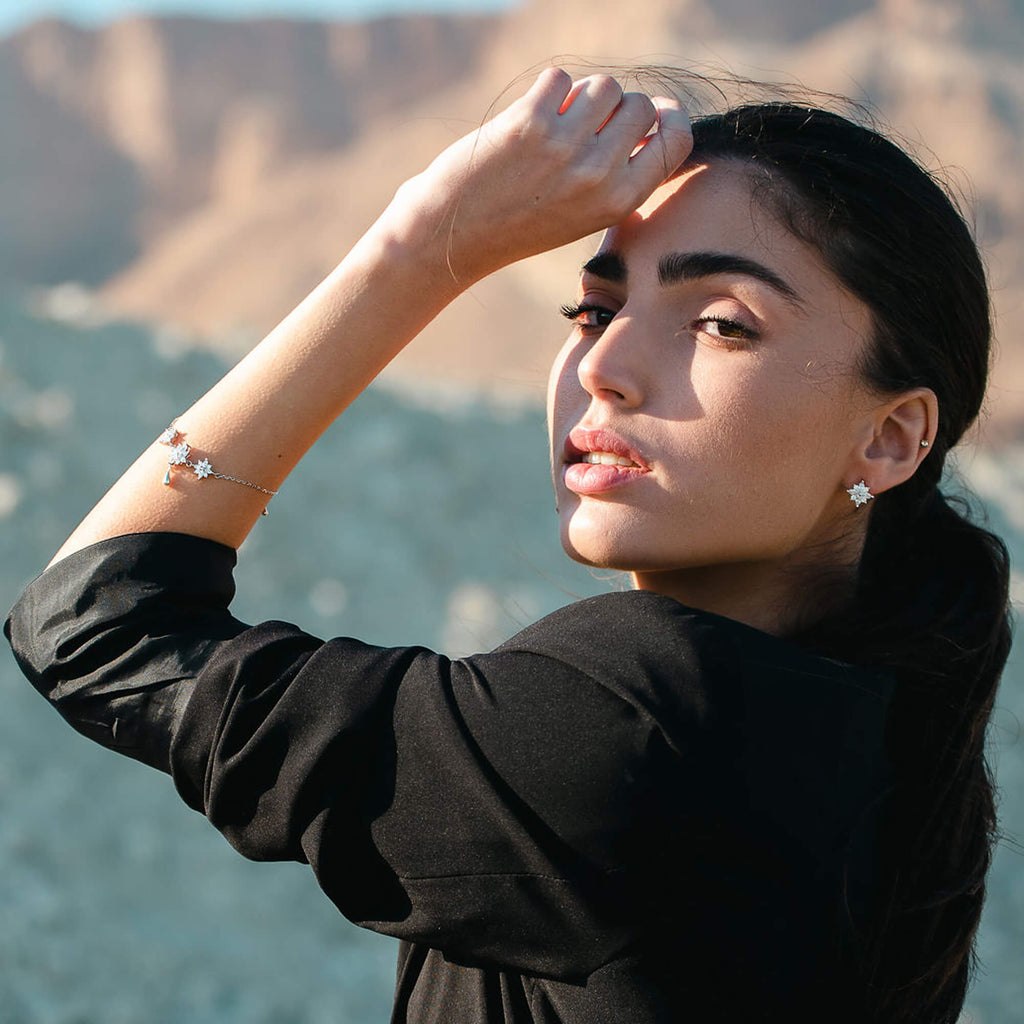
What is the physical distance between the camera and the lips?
1219mm

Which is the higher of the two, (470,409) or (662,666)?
(470,409)

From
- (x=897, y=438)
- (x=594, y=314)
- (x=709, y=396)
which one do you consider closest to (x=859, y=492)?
(x=897, y=438)

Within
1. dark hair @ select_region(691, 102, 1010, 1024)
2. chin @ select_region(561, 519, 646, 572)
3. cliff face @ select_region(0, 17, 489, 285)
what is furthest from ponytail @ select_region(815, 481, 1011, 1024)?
cliff face @ select_region(0, 17, 489, 285)

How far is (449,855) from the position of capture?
104cm

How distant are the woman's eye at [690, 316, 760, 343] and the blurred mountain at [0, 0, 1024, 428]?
75.0 ft

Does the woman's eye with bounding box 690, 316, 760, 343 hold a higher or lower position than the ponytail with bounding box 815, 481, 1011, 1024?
higher

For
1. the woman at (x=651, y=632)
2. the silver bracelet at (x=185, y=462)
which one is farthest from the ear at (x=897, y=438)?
the silver bracelet at (x=185, y=462)

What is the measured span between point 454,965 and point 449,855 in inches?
9.5

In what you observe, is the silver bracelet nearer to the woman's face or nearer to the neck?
the woman's face

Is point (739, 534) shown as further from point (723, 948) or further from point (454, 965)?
point (454, 965)

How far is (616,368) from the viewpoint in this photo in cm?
123

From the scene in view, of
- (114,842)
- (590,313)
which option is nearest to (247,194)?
(114,842)

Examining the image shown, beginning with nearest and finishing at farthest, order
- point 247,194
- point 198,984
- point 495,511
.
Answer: point 198,984 → point 495,511 → point 247,194

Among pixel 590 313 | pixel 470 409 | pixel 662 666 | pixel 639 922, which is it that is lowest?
pixel 639 922
